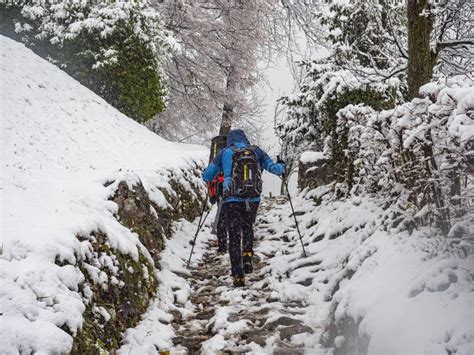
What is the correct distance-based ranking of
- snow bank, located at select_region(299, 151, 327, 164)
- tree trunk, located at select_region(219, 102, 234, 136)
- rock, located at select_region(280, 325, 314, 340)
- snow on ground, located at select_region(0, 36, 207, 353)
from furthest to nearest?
tree trunk, located at select_region(219, 102, 234, 136) < snow bank, located at select_region(299, 151, 327, 164) < rock, located at select_region(280, 325, 314, 340) < snow on ground, located at select_region(0, 36, 207, 353)

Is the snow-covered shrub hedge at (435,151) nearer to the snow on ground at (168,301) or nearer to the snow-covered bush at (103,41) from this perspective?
the snow on ground at (168,301)

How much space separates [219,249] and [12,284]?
469cm

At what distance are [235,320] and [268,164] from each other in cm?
253

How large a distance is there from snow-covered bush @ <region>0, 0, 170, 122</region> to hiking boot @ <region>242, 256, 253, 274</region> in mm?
7061

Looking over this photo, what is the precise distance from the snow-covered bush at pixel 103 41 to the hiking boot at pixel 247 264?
706 centimetres

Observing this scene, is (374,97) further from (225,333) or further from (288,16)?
(288,16)

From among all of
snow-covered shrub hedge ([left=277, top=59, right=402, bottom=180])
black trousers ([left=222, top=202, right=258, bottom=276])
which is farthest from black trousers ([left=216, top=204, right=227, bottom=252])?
snow-covered shrub hedge ([left=277, top=59, right=402, bottom=180])

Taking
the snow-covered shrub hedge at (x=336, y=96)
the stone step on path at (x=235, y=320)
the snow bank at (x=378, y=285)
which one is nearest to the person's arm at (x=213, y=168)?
the stone step on path at (x=235, y=320)

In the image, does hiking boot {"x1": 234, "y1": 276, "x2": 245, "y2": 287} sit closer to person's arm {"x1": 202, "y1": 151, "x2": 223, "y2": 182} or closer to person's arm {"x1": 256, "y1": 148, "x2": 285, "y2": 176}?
person's arm {"x1": 202, "y1": 151, "x2": 223, "y2": 182}

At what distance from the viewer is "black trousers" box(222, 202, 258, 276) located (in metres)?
5.46

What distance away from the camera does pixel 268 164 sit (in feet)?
20.2

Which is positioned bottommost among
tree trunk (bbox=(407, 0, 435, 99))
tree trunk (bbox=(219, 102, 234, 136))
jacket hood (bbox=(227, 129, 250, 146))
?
jacket hood (bbox=(227, 129, 250, 146))

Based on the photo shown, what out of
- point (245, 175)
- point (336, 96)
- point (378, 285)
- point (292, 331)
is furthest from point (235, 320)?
point (336, 96)

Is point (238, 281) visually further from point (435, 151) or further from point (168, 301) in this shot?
point (435, 151)
